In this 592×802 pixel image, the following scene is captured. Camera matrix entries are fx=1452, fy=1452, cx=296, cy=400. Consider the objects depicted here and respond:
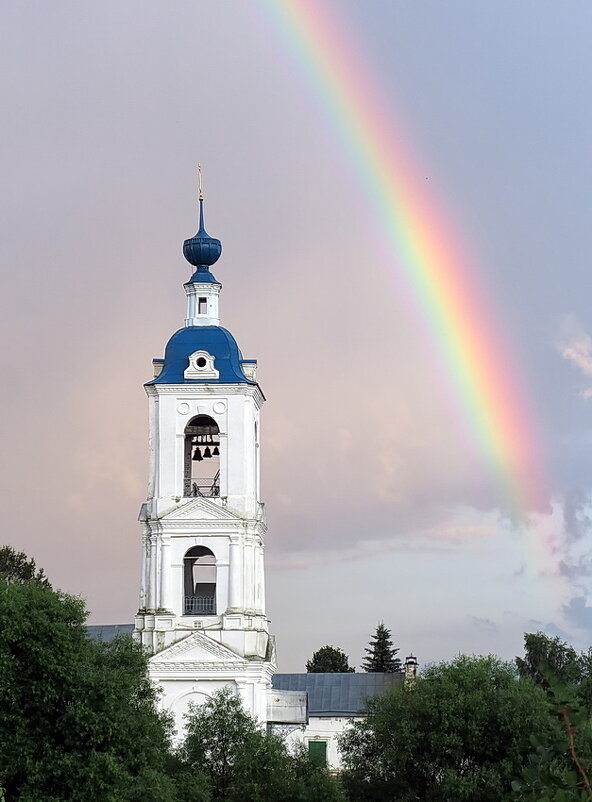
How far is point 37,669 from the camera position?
120ft

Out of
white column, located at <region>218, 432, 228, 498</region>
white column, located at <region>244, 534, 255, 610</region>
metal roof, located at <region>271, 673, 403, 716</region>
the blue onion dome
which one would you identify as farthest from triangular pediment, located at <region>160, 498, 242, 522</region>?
metal roof, located at <region>271, 673, 403, 716</region>

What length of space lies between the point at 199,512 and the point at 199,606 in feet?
11.1

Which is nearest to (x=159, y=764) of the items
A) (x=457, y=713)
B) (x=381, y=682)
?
(x=457, y=713)

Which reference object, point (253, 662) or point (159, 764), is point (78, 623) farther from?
point (253, 662)

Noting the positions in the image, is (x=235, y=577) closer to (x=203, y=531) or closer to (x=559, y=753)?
(x=203, y=531)

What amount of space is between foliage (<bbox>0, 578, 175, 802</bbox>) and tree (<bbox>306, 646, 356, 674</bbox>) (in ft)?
181

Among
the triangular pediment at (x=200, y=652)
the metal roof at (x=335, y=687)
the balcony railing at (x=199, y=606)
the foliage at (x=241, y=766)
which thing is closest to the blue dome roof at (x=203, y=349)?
the balcony railing at (x=199, y=606)

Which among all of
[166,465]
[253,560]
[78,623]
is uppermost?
[166,465]

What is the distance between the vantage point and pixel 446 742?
42.5 metres

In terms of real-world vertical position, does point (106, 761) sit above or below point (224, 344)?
below

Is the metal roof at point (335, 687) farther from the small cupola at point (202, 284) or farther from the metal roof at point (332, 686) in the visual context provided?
the small cupola at point (202, 284)

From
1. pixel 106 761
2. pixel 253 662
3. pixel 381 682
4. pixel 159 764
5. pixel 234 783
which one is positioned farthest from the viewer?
pixel 381 682

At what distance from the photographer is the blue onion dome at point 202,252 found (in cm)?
5575

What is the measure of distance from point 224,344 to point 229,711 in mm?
14891
